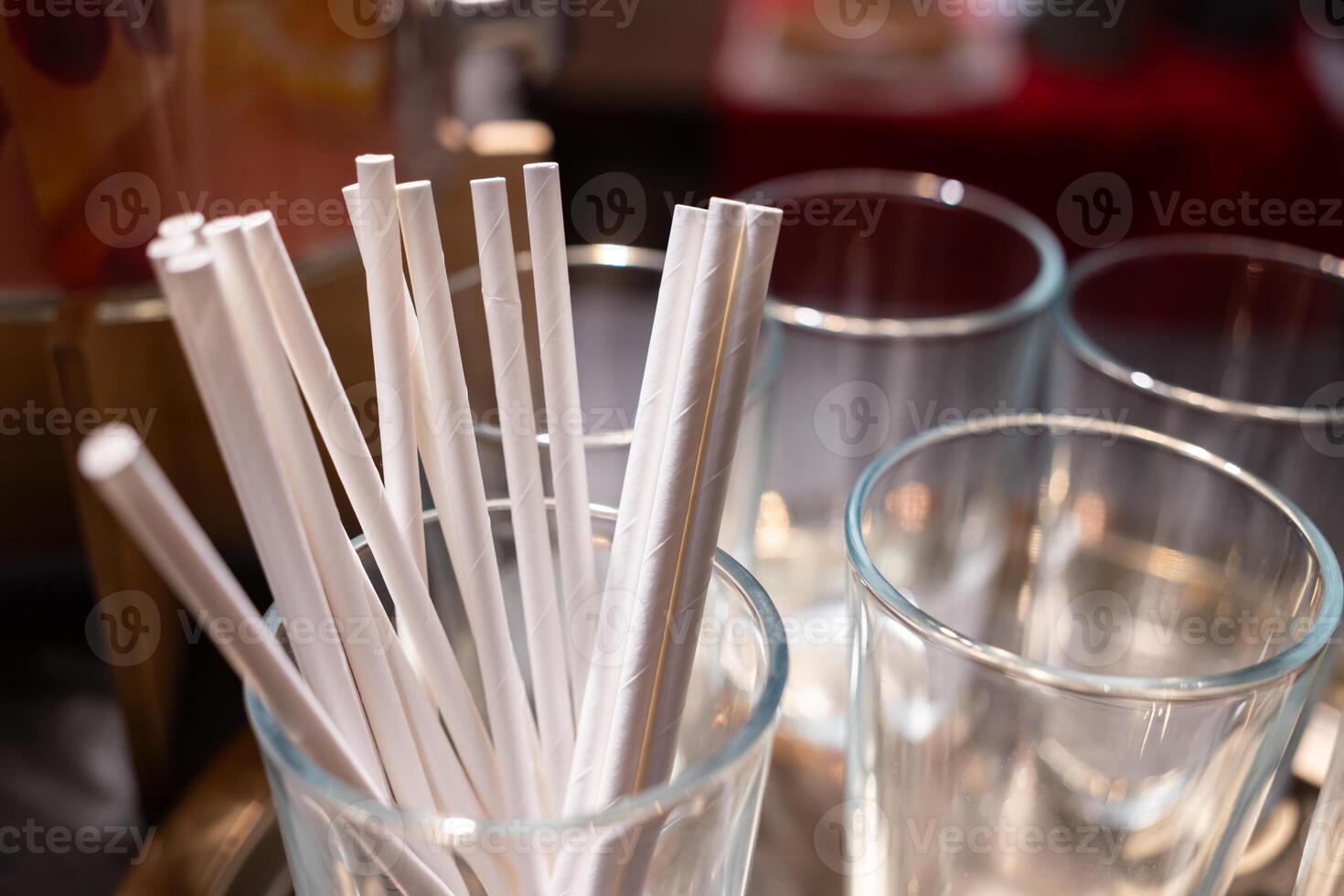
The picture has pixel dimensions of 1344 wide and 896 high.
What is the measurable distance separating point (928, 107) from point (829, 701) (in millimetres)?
741

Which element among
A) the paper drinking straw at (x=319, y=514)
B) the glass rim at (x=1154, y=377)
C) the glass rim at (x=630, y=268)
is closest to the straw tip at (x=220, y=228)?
the paper drinking straw at (x=319, y=514)

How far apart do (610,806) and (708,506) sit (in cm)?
5

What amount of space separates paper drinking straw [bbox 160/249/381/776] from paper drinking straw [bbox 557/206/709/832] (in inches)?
1.9

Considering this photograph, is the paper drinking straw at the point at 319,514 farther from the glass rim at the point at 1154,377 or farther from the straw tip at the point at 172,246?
the glass rim at the point at 1154,377

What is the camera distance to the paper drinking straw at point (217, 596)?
0.47ft

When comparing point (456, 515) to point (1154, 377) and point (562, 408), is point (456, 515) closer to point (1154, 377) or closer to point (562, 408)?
point (562, 408)

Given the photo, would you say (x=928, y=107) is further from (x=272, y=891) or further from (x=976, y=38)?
(x=272, y=891)

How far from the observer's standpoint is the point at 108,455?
0.47ft

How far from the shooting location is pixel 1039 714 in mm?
221

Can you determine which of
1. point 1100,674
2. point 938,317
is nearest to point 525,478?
point 1100,674

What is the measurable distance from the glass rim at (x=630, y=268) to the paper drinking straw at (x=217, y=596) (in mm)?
102

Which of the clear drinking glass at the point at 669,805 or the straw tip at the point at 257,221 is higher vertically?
the straw tip at the point at 257,221

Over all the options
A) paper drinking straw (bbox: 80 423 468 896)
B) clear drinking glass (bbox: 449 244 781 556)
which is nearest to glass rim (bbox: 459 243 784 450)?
clear drinking glass (bbox: 449 244 781 556)

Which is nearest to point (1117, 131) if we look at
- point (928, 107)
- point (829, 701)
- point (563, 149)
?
point (928, 107)
